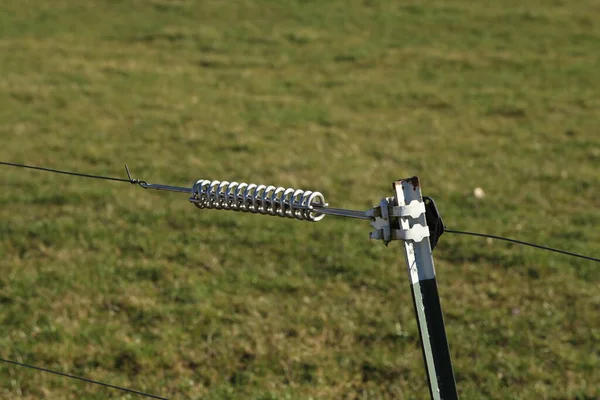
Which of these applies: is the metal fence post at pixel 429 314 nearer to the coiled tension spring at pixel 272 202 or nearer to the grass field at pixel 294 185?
the coiled tension spring at pixel 272 202

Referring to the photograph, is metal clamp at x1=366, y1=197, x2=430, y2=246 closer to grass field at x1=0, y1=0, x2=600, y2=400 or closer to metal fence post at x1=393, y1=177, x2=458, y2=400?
metal fence post at x1=393, y1=177, x2=458, y2=400

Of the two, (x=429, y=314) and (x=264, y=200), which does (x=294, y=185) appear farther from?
(x=429, y=314)

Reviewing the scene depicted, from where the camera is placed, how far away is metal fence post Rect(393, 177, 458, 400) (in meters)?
2.79

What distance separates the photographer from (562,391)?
5.48 meters

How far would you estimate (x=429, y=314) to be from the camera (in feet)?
9.30

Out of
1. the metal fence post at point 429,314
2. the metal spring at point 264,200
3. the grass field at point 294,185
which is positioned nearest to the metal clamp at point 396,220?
the metal fence post at point 429,314

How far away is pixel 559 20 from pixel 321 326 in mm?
11770

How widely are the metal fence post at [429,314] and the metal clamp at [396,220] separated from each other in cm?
Result: 2

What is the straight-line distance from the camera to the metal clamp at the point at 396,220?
2742 millimetres

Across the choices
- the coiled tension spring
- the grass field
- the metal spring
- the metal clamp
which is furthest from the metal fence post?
the grass field

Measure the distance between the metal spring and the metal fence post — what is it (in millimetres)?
344

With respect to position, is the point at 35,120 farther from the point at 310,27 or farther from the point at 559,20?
the point at 559,20

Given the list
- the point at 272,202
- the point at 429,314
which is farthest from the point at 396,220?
the point at 272,202

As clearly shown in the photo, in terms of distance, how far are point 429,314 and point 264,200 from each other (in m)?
0.72
